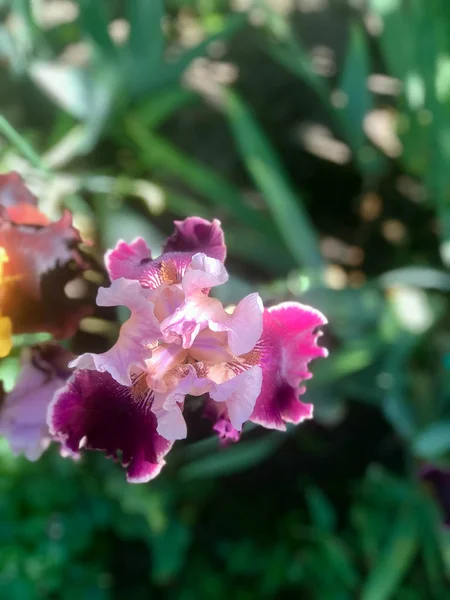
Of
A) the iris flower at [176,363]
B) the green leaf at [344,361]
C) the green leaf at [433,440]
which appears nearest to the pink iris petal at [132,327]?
the iris flower at [176,363]

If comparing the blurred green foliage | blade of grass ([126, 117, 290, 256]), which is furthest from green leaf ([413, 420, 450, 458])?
blade of grass ([126, 117, 290, 256])

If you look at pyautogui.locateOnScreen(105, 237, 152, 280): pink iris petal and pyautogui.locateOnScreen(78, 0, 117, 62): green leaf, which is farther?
pyautogui.locateOnScreen(78, 0, 117, 62): green leaf

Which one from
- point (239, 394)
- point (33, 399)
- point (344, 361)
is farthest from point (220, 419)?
point (344, 361)

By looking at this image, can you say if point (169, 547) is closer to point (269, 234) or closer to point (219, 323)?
point (269, 234)

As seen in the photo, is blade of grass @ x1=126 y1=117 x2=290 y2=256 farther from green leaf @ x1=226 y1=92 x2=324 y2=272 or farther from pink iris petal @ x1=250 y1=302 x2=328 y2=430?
pink iris petal @ x1=250 y1=302 x2=328 y2=430

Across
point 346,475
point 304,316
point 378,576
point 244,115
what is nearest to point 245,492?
point 346,475

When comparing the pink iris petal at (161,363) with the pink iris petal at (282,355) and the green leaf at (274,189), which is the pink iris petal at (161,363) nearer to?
the pink iris petal at (282,355)

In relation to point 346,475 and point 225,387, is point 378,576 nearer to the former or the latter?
point 346,475
